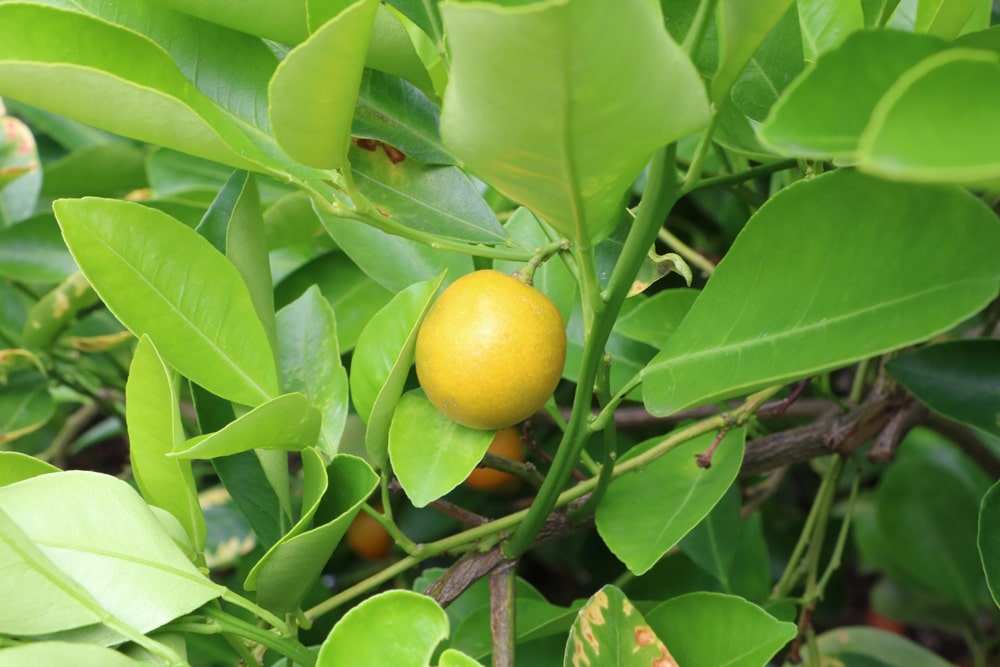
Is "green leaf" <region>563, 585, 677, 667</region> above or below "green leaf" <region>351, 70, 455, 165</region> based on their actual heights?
below

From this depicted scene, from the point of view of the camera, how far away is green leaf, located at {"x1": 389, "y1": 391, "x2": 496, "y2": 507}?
1.86 ft

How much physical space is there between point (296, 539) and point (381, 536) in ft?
2.10

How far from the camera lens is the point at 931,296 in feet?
1.49

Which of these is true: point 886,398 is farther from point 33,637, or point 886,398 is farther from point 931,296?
point 33,637

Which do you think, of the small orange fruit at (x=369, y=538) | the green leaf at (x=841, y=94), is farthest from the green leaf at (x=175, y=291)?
the small orange fruit at (x=369, y=538)

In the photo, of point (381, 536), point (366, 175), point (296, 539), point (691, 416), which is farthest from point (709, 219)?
point (296, 539)

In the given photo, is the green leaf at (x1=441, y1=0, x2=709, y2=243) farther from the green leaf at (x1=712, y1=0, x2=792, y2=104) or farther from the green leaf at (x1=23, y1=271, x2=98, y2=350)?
the green leaf at (x1=23, y1=271, x2=98, y2=350)

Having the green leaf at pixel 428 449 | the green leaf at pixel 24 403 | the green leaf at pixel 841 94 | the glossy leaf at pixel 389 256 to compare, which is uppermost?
the green leaf at pixel 841 94

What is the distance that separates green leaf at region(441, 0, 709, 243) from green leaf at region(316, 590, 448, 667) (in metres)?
0.22

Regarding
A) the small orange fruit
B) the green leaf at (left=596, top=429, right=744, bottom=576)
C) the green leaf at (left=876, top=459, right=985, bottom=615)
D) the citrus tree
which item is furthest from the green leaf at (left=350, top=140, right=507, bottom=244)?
the green leaf at (left=876, top=459, right=985, bottom=615)

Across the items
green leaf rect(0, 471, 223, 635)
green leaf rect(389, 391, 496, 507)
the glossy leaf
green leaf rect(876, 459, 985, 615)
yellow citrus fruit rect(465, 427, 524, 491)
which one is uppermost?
the glossy leaf

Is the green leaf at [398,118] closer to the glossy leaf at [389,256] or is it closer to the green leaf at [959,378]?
the glossy leaf at [389,256]

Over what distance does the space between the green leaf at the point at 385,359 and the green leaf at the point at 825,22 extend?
0.85 feet

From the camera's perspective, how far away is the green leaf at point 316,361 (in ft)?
2.14
